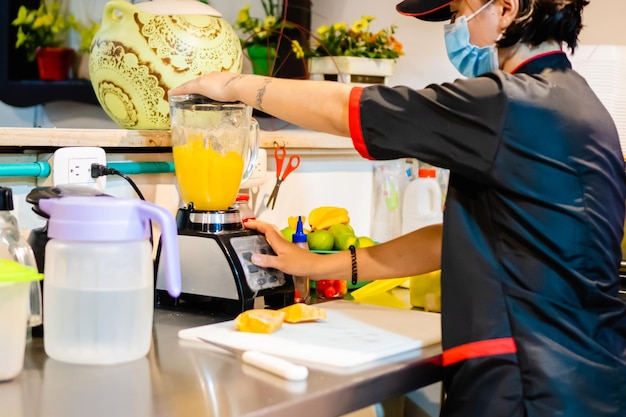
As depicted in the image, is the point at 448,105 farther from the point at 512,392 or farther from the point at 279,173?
the point at 279,173

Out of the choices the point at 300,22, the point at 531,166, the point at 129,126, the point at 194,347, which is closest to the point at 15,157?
the point at 129,126

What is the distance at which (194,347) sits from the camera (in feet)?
4.06

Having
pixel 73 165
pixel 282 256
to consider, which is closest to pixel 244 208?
pixel 282 256

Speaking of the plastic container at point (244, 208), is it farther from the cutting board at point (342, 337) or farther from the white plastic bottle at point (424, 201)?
the white plastic bottle at point (424, 201)

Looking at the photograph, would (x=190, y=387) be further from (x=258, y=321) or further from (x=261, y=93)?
(x=261, y=93)

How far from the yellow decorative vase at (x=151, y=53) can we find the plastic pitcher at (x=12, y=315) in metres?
0.64

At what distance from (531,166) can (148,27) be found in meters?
0.83

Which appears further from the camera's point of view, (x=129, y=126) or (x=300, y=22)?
(x=300, y=22)

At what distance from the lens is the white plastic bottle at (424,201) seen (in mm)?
2201

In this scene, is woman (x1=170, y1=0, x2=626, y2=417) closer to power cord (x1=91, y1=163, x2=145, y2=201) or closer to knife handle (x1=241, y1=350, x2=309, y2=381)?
knife handle (x1=241, y1=350, x2=309, y2=381)

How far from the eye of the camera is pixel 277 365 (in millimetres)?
1101

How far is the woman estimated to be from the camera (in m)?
1.11

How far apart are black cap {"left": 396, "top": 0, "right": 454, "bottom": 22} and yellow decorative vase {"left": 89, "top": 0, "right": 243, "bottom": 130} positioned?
1.40 ft

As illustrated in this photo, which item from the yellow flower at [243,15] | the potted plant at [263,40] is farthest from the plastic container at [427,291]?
the yellow flower at [243,15]
